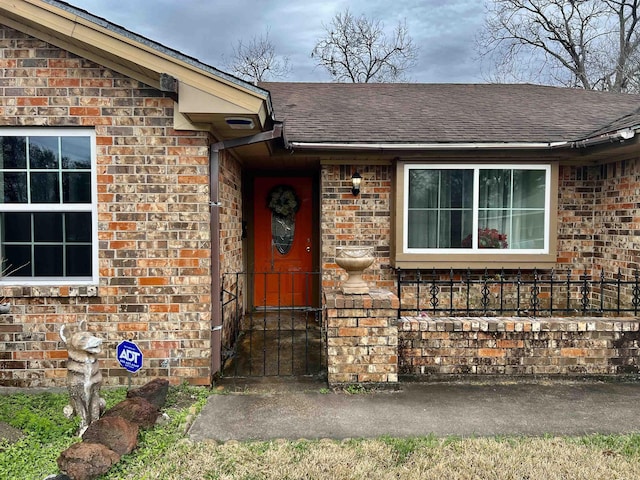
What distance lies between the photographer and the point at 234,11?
21250 millimetres

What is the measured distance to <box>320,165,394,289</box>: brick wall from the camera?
6.32m

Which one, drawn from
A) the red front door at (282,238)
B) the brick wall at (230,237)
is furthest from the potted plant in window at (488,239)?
the brick wall at (230,237)

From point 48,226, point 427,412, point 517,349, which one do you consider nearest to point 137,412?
point 48,226

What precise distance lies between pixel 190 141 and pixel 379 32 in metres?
19.3

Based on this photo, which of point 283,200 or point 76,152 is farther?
point 283,200

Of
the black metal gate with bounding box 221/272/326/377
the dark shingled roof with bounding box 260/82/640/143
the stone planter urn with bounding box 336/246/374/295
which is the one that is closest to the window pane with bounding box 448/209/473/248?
the dark shingled roof with bounding box 260/82/640/143

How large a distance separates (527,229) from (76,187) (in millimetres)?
5818

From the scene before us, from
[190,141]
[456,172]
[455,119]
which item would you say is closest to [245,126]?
[190,141]

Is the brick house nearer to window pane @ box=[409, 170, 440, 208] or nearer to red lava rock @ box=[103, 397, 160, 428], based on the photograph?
window pane @ box=[409, 170, 440, 208]

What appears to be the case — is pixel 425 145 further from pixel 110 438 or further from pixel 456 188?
pixel 110 438

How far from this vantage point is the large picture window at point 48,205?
4262 mm

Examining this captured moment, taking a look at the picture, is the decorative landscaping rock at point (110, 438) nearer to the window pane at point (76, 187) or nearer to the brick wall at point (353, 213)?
the window pane at point (76, 187)

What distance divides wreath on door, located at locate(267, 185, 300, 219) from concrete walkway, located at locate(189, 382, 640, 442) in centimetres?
386

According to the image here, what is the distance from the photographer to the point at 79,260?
4.40 meters
